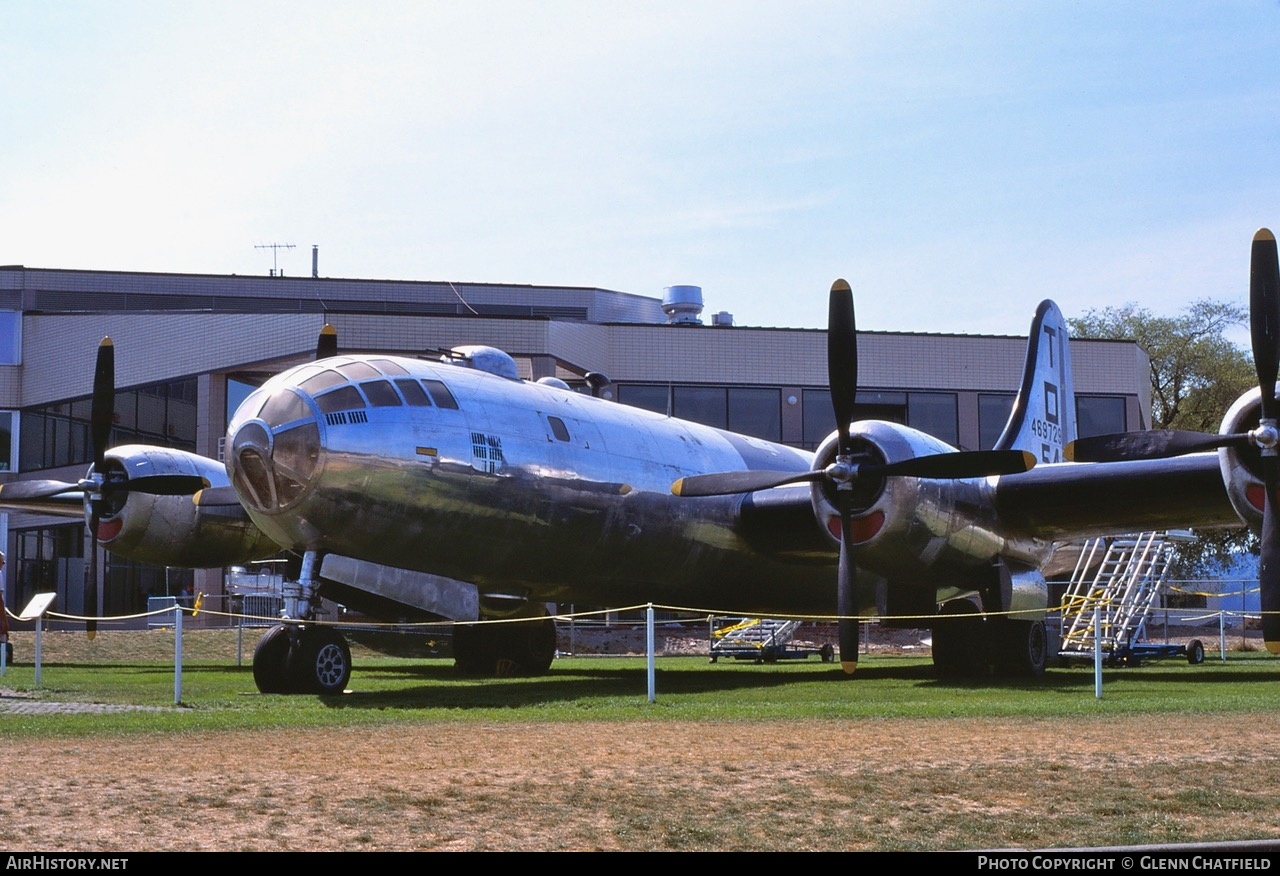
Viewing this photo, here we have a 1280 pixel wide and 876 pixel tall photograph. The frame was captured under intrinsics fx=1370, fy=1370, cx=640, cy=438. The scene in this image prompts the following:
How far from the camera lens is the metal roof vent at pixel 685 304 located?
4747 cm

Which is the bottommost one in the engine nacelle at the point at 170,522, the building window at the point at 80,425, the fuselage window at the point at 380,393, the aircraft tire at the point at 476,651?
the aircraft tire at the point at 476,651

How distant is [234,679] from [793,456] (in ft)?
37.1

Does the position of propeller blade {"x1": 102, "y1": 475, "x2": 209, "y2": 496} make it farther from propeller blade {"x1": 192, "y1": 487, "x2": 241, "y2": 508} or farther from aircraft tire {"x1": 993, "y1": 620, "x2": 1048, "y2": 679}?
aircraft tire {"x1": 993, "y1": 620, "x2": 1048, "y2": 679}

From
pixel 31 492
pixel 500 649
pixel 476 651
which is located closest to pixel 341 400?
pixel 476 651

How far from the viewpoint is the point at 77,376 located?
44.7m

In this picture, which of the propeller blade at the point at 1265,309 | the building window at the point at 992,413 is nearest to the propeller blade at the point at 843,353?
the propeller blade at the point at 1265,309

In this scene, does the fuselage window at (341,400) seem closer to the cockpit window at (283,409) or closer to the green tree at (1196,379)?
the cockpit window at (283,409)

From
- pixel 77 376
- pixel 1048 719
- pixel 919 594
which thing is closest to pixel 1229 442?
pixel 1048 719

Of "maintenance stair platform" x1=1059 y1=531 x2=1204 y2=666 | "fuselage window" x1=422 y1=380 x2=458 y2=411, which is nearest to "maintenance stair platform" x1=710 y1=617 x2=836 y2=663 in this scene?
"maintenance stair platform" x1=1059 y1=531 x2=1204 y2=666

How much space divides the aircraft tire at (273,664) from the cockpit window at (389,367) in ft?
11.6

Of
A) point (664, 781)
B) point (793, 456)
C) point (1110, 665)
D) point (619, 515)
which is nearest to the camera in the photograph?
point (664, 781)

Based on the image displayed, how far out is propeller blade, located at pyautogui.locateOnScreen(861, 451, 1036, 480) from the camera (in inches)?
702
